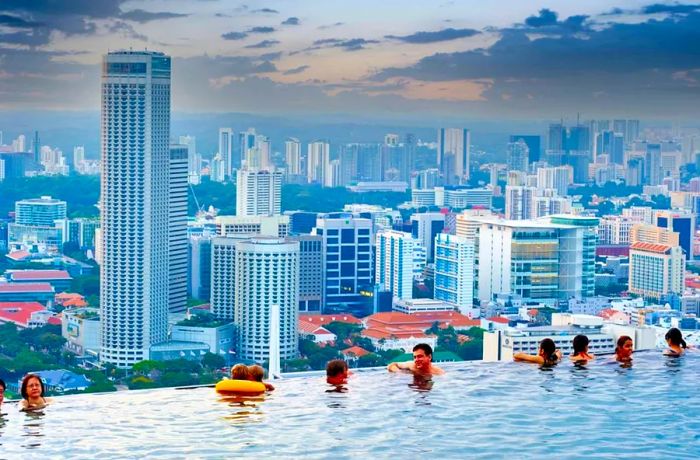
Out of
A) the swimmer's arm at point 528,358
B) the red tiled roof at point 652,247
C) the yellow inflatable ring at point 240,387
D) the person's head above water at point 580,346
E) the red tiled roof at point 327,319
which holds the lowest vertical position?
the red tiled roof at point 327,319

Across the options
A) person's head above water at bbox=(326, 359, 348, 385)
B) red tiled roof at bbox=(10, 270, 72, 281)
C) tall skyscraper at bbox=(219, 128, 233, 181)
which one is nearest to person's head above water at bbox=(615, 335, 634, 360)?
person's head above water at bbox=(326, 359, 348, 385)

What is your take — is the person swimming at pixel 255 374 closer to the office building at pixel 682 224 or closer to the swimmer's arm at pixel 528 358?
the swimmer's arm at pixel 528 358

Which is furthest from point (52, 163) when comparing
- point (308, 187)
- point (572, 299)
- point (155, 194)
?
point (572, 299)

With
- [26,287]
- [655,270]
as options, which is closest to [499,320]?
[655,270]

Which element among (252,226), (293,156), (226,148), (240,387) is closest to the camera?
(240,387)

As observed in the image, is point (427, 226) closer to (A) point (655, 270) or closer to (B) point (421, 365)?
(A) point (655, 270)

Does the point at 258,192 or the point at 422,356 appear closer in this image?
the point at 422,356

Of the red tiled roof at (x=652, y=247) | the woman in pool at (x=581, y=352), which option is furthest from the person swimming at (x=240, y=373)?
the red tiled roof at (x=652, y=247)
